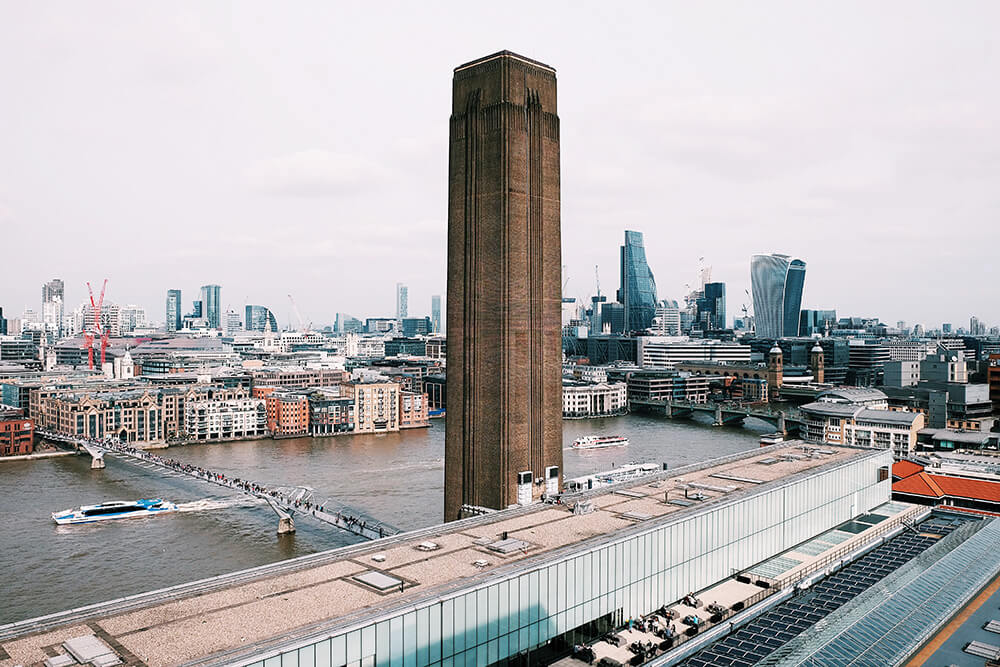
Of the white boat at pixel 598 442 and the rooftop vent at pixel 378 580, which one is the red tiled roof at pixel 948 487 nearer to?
the rooftop vent at pixel 378 580

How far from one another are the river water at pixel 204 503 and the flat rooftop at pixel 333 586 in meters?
16.6

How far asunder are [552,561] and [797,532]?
17.0 meters

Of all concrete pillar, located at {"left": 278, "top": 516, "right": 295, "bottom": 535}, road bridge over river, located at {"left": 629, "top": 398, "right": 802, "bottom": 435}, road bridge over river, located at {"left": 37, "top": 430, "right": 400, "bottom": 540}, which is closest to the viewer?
road bridge over river, located at {"left": 37, "top": 430, "right": 400, "bottom": 540}

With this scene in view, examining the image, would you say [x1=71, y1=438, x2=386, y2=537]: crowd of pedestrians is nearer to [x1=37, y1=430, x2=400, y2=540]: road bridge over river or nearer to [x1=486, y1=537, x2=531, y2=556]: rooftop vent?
[x1=37, y1=430, x2=400, y2=540]: road bridge over river

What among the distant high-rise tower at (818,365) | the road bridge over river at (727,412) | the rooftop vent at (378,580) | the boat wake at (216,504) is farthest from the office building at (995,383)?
the rooftop vent at (378,580)

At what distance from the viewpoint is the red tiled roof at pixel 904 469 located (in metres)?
50.0

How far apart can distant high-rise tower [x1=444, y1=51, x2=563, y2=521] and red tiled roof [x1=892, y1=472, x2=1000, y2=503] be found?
21.0 meters

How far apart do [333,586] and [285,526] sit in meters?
25.9

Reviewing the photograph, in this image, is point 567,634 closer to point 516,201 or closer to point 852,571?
point 852,571

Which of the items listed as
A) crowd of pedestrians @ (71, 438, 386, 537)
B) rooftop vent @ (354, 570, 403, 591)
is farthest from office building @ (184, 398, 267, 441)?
rooftop vent @ (354, 570, 403, 591)

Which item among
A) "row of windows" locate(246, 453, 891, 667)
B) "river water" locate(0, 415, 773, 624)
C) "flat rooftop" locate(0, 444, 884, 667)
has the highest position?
"flat rooftop" locate(0, 444, 884, 667)

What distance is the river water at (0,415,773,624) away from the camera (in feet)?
125

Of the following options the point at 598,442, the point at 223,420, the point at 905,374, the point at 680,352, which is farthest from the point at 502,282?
the point at 680,352

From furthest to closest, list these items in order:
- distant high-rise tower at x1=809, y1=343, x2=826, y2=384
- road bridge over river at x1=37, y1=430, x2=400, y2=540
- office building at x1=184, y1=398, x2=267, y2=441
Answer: distant high-rise tower at x1=809, y1=343, x2=826, y2=384 < office building at x1=184, y1=398, x2=267, y2=441 < road bridge over river at x1=37, y1=430, x2=400, y2=540
